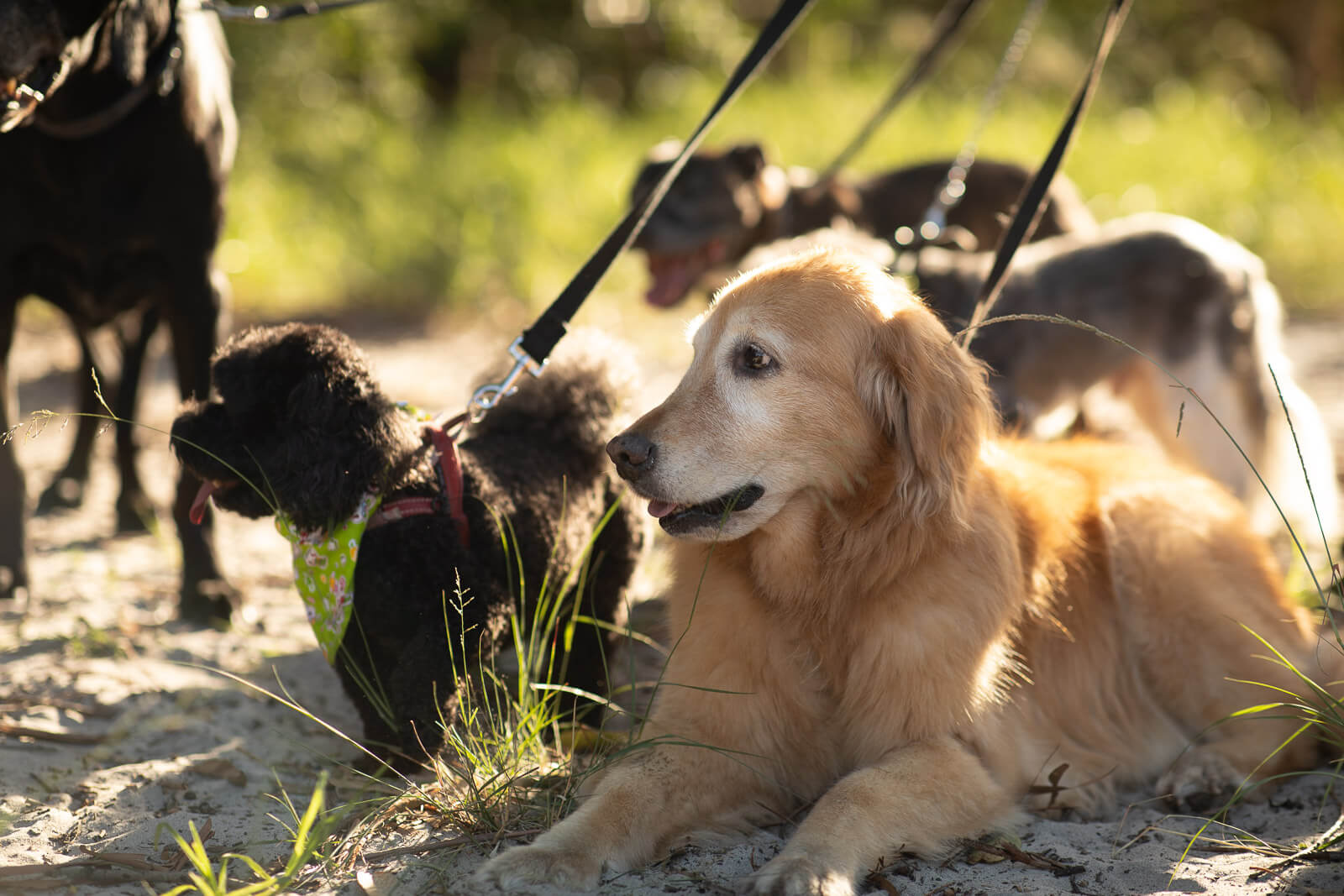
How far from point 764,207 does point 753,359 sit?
391cm

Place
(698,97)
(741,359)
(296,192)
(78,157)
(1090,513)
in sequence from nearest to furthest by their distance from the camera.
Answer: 1. (741,359)
2. (1090,513)
3. (78,157)
4. (296,192)
5. (698,97)

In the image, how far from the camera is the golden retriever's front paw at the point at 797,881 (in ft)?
6.86

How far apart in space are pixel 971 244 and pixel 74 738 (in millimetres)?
3524

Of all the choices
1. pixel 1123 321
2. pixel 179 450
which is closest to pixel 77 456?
pixel 179 450

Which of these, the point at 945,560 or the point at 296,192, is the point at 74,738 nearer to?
the point at 945,560

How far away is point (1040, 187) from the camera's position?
304cm

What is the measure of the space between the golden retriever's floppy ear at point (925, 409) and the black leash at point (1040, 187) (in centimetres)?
40

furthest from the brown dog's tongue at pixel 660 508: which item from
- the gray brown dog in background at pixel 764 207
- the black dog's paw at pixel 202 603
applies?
the gray brown dog in background at pixel 764 207

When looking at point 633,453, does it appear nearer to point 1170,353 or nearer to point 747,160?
point 1170,353

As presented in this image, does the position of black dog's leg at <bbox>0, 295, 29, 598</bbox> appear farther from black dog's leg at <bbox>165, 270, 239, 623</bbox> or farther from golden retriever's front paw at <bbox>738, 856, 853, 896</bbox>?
golden retriever's front paw at <bbox>738, 856, 853, 896</bbox>

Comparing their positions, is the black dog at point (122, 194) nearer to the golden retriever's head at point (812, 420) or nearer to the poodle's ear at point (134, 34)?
the poodle's ear at point (134, 34)

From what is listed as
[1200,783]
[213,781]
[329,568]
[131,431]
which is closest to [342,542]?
[329,568]

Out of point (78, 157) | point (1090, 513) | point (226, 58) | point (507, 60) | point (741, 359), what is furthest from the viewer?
point (507, 60)

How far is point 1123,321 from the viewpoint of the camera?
16.6 feet
